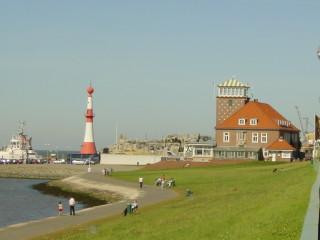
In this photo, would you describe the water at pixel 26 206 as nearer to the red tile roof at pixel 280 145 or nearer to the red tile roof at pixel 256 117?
the red tile roof at pixel 256 117

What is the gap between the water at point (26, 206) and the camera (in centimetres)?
5756

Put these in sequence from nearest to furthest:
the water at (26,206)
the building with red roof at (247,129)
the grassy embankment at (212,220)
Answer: the grassy embankment at (212,220), the water at (26,206), the building with red roof at (247,129)

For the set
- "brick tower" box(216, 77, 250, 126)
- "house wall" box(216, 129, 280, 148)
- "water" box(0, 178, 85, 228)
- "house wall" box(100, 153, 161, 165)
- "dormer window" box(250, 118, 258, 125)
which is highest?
"brick tower" box(216, 77, 250, 126)

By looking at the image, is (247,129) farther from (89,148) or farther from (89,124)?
(89,148)

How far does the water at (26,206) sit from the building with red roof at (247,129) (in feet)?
116

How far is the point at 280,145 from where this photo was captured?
106875 mm

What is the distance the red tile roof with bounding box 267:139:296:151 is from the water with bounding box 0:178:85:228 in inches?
1593

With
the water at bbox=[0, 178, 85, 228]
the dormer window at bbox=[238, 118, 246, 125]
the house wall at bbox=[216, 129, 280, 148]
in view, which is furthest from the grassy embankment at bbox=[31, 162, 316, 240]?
the dormer window at bbox=[238, 118, 246, 125]

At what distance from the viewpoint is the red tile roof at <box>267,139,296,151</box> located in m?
106

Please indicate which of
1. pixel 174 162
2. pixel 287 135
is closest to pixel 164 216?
pixel 174 162

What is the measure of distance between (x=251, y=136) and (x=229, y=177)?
3413 centimetres

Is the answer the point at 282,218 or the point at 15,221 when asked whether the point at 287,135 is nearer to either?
the point at 15,221

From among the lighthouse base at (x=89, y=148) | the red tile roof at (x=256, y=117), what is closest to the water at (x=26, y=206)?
the red tile roof at (x=256, y=117)

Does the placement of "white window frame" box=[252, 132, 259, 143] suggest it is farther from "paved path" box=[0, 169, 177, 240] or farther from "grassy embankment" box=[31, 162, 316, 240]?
"grassy embankment" box=[31, 162, 316, 240]
